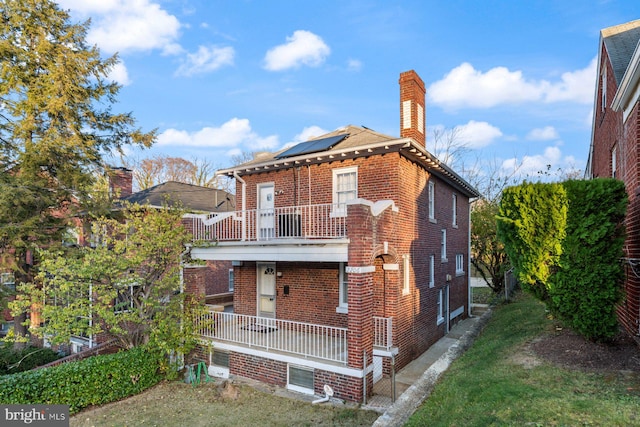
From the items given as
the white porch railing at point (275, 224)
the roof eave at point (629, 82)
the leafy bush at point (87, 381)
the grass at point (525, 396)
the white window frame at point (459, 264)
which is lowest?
the leafy bush at point (87, 381)

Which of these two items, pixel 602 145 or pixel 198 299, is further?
pixel 602 145

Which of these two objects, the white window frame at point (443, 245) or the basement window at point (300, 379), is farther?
the white window frame at point (443, 245)

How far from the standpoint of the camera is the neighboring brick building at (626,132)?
6719mm

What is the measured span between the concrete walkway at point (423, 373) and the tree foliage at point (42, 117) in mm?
11124

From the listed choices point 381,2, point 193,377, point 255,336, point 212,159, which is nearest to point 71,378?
point 193,377

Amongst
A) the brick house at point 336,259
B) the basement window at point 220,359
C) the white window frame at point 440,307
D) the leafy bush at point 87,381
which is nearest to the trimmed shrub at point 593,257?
the brick house at point 336,259

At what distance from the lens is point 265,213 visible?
40.3 ft

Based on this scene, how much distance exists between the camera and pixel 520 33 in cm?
1262

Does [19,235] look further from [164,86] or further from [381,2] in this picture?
[381,2]

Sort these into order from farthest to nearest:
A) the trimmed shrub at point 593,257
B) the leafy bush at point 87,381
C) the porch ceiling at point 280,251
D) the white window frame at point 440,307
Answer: the white window frame at point 440,307 → the porch ceiling at point 280,251 → the leafy bush at point 87,381 → the trimmed shrub at point 593,257

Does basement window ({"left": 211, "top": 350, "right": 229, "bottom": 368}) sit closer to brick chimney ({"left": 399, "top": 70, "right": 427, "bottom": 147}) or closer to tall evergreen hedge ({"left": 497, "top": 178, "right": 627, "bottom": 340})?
tall evergreen hedge ({"left": 497, "top": 178, "right": 627, "bottom": 340})

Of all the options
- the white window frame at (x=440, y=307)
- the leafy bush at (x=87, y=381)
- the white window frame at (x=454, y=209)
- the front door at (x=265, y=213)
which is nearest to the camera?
the leafy bush at (x=87, y=381)

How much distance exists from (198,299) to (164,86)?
9.78 metres

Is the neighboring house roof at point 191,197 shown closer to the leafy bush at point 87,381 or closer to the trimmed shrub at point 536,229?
the leafy bush at point 87,381
